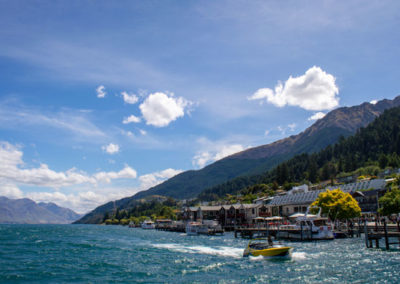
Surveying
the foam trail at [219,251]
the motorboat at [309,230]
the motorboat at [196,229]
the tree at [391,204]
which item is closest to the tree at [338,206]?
the motorboat at [309,230]

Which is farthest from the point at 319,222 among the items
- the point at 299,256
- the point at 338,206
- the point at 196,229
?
the point at 196,229

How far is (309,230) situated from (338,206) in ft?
50.6

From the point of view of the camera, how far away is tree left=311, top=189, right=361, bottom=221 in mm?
85062

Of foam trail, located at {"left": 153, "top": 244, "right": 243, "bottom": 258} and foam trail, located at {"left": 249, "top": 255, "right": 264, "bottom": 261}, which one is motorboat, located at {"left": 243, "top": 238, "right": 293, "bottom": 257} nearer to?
foam trail, located at {"left": 249, "top": 255, "right": 264, "bottom": 261}

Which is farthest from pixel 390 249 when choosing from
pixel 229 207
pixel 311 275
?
pixel 229 207

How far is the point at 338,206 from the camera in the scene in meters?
86.3

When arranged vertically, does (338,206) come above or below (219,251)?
above

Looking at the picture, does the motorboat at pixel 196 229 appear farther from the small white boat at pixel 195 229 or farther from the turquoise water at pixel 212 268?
the turquoise water at pixel 212 268

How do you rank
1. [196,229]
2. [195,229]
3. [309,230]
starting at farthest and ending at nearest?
[195,229], [196,229], [309,230]

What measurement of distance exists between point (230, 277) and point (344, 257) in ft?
63.8

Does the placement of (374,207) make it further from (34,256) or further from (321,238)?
(34,256)

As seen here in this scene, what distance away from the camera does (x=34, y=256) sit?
56469mm

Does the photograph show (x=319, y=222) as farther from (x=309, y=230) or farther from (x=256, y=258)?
(x=256, y=258)

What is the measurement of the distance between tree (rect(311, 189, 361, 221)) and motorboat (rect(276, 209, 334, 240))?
4.34 m
